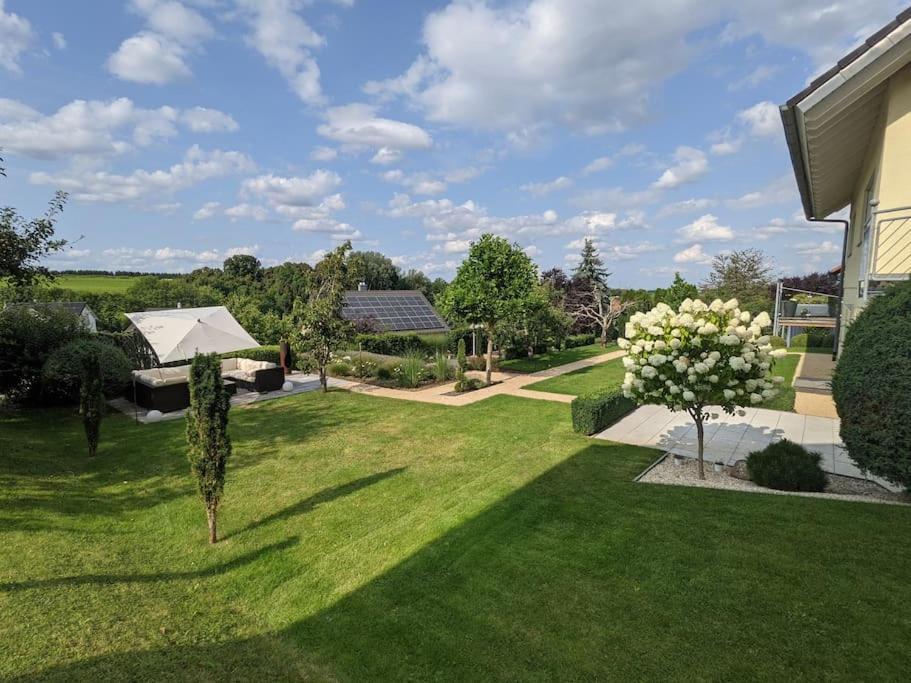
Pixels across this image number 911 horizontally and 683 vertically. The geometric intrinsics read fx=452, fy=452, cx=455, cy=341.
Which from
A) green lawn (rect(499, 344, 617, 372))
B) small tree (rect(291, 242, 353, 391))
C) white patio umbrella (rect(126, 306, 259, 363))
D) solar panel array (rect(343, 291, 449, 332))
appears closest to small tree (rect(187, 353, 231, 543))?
small tree (rect(291, 242, 353, 391))

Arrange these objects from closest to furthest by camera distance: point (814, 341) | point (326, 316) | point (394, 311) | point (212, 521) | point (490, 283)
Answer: point (212, 521)
point (326, 316)
point (490, 283)
point (814, 341)
point (394, 311)

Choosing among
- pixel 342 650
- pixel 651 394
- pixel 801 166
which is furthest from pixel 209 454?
pixel 801 166

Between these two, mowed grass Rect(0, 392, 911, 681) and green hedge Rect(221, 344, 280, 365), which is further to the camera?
green hedge Rect(221, 344, 280, 365)

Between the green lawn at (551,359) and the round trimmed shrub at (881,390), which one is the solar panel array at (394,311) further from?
the round trimmed shrub at (881,390)

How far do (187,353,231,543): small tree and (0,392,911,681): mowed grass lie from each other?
3.08 feet

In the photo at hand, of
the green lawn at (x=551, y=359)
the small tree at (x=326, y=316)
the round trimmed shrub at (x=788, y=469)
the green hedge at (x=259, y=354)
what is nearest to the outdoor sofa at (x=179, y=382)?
the green hedge at (x=259, y=354)

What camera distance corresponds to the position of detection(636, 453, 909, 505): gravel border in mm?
6582

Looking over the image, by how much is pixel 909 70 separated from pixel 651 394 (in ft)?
20.2

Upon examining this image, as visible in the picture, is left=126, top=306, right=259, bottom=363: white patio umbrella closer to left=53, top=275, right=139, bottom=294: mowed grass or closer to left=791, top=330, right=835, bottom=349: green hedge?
left=53, top=275, right=139, bottom=294: mowed grass

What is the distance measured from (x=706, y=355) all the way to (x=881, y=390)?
2024 mm

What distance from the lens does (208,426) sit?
595 cm

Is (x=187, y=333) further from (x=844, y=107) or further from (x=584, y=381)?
(x=844, y=107)

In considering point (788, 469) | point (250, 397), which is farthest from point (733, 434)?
point (250, 397)

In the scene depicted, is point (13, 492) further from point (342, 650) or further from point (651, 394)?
point (651, 394)
